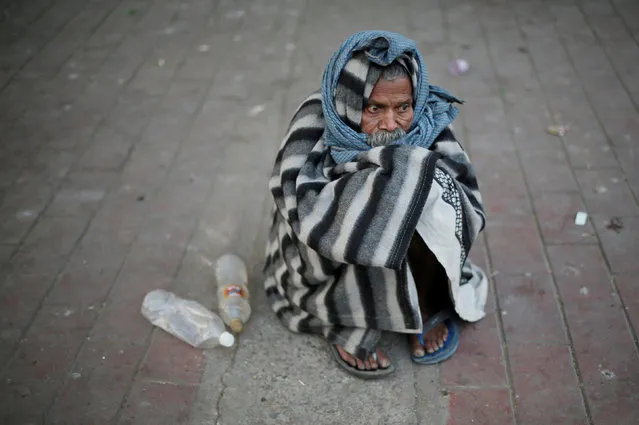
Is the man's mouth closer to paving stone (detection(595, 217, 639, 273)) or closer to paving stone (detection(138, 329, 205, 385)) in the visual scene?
paving stone (detection(138, 329, 205, 385))

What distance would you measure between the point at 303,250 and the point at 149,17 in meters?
3.83

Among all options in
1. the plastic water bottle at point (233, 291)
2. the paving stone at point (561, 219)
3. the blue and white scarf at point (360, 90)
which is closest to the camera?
the blue and white scarf at point (360, 90)

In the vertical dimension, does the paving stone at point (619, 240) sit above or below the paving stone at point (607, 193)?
above

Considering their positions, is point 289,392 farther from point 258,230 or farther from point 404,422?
point 258,230

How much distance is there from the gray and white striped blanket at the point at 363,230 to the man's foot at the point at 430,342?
0.12m

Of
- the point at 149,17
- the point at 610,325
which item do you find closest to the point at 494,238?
the point at 610,325

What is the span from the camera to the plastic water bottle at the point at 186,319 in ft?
8.63

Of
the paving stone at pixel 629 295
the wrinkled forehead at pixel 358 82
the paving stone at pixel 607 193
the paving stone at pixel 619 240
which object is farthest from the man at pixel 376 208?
the paving stone at pixel 607 193

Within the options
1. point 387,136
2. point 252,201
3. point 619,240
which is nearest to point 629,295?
point 619,240

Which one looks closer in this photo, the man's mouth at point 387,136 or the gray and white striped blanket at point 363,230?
the gray and white striped blanket at point 363,230

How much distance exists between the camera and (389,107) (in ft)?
7.30

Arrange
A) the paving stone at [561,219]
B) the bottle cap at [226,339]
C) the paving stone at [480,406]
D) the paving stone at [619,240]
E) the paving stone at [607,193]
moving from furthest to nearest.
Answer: the paving stone at [607,193], the paving stone at [561,219], the paving stone at [619,240], the bottle cap at [226,339], the paving stone at [480,406]

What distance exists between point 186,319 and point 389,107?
128cm

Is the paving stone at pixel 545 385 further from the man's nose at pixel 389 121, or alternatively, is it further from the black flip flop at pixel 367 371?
the man's nose at pixel 389 121
